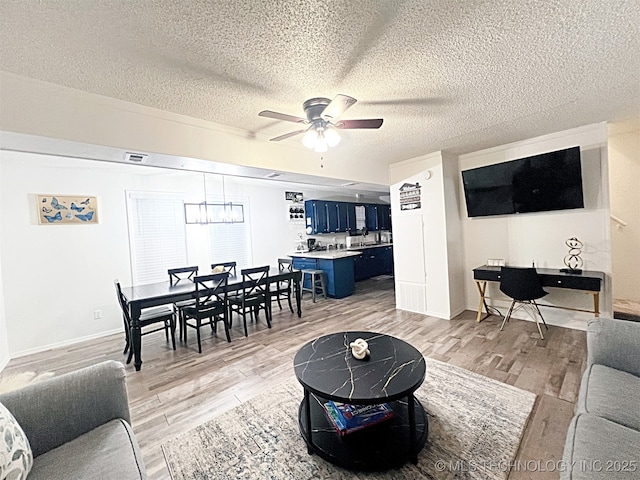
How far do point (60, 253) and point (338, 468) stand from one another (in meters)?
4.53

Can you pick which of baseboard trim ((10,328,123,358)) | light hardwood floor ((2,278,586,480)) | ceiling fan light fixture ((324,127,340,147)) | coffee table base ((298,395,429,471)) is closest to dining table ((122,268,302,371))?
light hardwood floor ((2,278,586,480))

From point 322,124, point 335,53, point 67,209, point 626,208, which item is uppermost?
point 335,53

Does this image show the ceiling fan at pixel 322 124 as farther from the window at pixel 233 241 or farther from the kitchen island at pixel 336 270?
the window at pixel 233 241

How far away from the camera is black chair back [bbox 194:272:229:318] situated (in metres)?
3.53

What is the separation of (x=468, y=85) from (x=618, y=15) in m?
0.85

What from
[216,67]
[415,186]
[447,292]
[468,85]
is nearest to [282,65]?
[216,67]

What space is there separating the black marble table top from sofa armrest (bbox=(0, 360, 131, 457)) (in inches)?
41.4

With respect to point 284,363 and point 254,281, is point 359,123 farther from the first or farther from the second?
point 254,281

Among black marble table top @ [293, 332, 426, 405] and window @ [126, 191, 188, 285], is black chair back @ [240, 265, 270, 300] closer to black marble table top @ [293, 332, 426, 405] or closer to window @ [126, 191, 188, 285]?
window @ [126, 191, 188, 285]

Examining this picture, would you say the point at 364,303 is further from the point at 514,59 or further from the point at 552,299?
the point at 514,59

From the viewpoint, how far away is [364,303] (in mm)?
5328

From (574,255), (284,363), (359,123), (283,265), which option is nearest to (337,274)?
(283,265)

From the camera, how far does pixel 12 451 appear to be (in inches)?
42.9

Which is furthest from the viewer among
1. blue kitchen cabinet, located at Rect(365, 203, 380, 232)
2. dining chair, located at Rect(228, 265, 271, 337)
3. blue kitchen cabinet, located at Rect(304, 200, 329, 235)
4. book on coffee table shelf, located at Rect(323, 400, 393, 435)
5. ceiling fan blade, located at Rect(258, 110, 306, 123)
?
blue kitchen cabinet, located at Rect(365, 203, 380, 232)
